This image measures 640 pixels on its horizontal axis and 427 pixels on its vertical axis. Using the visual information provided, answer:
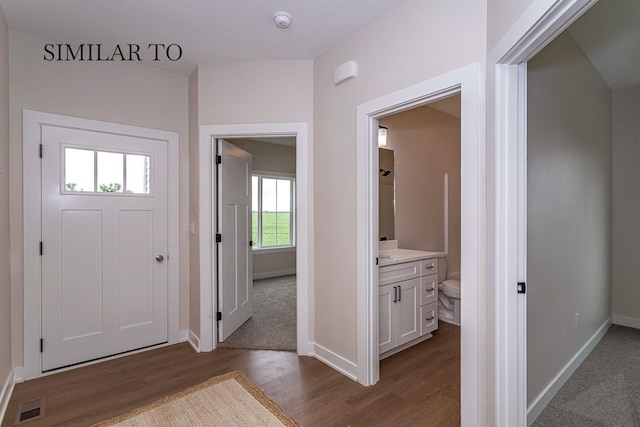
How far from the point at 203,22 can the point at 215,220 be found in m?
1.64

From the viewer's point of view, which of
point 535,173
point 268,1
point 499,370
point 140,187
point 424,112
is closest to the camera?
point 499,370

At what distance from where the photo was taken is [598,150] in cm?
292

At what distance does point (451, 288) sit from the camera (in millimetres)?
3404

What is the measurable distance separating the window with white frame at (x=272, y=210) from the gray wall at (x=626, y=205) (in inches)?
198

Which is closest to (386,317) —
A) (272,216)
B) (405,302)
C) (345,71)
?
(405,302)

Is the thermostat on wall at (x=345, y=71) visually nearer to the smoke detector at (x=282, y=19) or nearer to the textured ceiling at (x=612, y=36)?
the smoke detector at (x=282, y=19)

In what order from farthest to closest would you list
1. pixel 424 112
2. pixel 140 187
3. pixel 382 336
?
1. pixel 424 112
2. pixel 140 187
3. pixel 382 336

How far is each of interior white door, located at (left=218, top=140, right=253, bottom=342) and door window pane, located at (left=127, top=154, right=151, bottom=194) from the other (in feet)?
2.22

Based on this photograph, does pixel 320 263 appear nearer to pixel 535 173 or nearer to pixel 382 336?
pixel 382 336

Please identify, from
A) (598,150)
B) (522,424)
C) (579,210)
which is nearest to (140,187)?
(522,424)

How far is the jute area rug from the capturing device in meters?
1.84

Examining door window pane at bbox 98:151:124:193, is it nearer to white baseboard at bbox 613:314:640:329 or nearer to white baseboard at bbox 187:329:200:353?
white baseboard at bbox 187:329:200:353

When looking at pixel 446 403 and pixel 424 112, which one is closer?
pixel 446 403

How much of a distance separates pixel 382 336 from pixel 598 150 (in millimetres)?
2685
